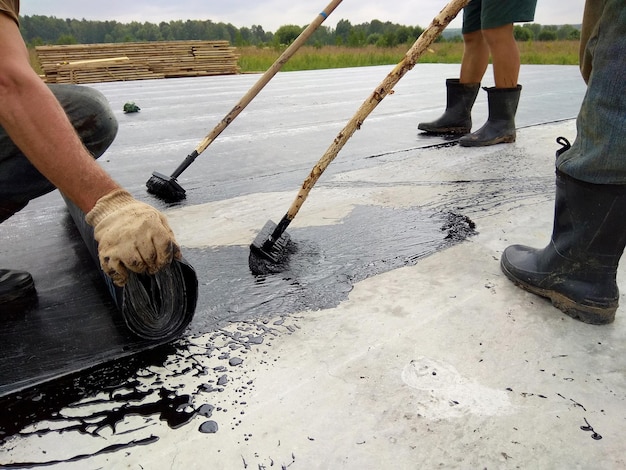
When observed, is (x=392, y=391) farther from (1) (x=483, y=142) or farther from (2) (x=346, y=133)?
(1) (x=483, y=142)

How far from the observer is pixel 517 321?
1.17 metres

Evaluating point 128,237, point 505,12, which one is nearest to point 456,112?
point 505,12

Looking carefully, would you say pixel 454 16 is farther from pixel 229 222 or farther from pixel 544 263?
pixel 229 222

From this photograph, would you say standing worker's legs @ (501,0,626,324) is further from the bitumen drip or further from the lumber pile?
the lumber pile

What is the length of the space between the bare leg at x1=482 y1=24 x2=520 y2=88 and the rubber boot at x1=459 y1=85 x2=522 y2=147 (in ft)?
0.25

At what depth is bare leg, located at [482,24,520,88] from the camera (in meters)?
2.71

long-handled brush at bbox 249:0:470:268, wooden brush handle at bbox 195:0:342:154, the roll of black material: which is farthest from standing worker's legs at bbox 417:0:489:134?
the roll of black material

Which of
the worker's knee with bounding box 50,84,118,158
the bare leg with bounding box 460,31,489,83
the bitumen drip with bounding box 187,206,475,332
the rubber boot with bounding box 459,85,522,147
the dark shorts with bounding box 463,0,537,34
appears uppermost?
the dark shorts with bounding box 463,0,537,34

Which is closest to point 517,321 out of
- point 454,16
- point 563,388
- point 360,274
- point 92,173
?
point 563,388

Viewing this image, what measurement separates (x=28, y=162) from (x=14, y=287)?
A: 1.22ft

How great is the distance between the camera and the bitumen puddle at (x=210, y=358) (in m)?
0.87

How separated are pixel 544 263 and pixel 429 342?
17.5 inches

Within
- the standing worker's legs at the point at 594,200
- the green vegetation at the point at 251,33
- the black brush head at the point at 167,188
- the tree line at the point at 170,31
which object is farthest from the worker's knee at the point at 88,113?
the tree line at the point at 170,31

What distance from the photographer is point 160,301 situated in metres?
1.09
